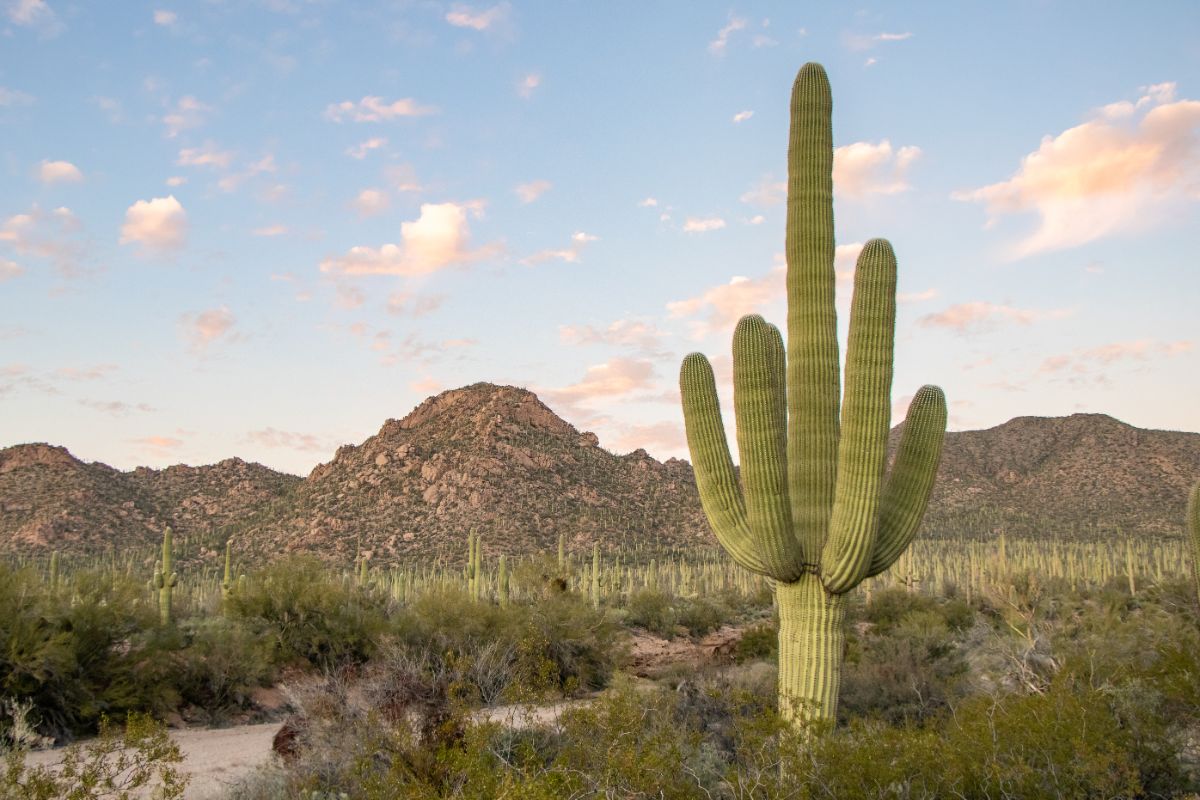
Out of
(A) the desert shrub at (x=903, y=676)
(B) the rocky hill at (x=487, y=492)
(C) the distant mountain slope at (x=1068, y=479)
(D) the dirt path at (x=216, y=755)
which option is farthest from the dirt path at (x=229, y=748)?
(C) the distant mountain slope at (x=1068, y=479)

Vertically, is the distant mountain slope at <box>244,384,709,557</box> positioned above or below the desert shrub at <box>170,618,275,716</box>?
above

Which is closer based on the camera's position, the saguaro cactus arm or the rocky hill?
the saguaro cactus arm

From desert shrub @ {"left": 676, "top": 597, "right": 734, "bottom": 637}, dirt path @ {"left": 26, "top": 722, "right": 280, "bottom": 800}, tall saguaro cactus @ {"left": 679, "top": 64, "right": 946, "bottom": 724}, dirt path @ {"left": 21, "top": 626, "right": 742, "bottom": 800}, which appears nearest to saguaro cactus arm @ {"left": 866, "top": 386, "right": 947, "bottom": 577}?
tall saguaro cactus @ {"left": 679, "top": 64, "right": 946, "bottom": 724}

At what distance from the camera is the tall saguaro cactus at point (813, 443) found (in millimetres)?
8867

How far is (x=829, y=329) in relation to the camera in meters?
9.48

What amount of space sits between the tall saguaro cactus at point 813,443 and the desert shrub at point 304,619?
30.4 feet

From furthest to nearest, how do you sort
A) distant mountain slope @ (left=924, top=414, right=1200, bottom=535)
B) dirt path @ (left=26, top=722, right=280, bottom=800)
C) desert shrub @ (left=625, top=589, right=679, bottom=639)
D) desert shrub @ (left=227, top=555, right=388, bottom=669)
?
distant mountain slope @ (left=924, top=414, right=1200, bottom=535)
desert shrub @ (left=625, top=589, right=679, bottom=639)
desert shrub @ (left=227, top=555, right=388, bottom=669)
dirt path @ (left=26, top=722, right=280, bottom=800)

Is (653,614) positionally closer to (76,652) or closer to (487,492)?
(76,652)

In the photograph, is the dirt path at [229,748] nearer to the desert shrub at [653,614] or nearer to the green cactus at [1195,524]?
the desert shrub at [653,614]

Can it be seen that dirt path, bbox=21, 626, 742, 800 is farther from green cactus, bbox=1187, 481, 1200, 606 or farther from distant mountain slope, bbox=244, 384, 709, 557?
distant mountain slope, bbox=244, 384, 709, 557

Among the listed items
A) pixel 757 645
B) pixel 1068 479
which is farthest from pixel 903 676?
pixel 1068 479

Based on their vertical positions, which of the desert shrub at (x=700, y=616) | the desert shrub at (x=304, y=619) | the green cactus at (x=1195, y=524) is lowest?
the desert shrub at (x=700, y=616)

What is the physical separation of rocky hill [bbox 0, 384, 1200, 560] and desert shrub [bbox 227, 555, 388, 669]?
26769 millimetres

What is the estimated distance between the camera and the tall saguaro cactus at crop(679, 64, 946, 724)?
8867mm
